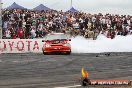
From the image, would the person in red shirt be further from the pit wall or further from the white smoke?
the white smoke

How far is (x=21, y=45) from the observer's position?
2894 cm

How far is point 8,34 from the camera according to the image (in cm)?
3083

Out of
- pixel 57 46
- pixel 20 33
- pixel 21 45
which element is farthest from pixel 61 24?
pixel 57 46

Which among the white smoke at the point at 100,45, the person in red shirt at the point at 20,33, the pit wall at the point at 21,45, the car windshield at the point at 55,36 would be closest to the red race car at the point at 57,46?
the car windshield at the point at 55,36

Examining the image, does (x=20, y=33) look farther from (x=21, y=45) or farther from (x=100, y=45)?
(x=100, y=45)

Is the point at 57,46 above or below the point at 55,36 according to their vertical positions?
below

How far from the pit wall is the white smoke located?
8.18 ft

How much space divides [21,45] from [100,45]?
5780 mm

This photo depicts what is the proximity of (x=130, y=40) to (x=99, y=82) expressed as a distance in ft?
85.3

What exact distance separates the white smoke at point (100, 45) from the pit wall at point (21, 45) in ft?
8.18

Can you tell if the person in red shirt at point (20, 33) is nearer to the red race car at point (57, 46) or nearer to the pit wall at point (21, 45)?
the pit wall at point (21, 45)

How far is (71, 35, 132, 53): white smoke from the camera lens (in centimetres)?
3064

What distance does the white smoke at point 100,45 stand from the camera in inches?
1206

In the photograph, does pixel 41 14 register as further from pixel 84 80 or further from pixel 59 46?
pixel 84 80
